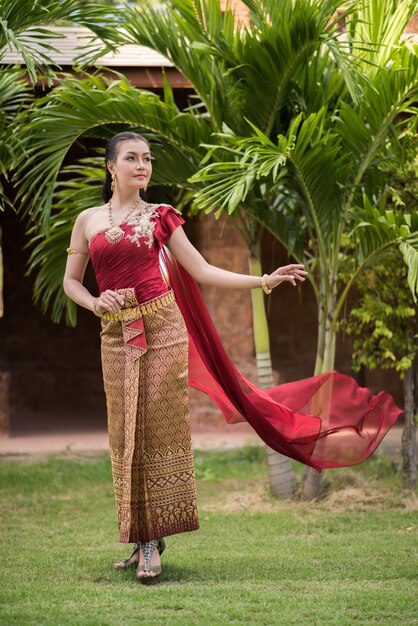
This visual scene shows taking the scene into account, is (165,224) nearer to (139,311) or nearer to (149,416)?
(139,311)

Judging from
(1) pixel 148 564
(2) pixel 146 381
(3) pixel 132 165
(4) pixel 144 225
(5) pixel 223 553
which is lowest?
(5) pixel 223 553

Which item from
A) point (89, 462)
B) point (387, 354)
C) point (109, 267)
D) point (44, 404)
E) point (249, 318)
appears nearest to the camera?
point (109, 267)

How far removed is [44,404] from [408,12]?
6914 mm

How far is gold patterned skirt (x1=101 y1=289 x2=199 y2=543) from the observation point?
4508 mm

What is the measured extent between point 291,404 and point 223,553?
851mm

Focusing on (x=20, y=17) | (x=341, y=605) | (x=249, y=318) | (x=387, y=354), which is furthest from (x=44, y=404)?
(x=341, y=605)

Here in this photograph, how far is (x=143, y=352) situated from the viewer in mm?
4504

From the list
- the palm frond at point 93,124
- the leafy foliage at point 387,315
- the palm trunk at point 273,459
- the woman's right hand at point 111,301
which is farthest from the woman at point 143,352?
the leafy foliage at point 387,315

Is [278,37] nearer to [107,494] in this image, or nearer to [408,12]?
[408,12]

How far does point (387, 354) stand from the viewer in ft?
23.0

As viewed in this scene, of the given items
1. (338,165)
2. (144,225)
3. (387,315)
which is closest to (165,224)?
(144,225)

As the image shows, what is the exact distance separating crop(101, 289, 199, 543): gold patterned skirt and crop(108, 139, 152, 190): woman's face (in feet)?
1.60

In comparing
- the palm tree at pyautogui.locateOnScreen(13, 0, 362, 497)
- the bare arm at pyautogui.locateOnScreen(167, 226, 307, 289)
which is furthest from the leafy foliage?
the bare arm at pyautogui.locateOnScreen(167, 226, 307, 289)

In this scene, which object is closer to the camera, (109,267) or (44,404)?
(109,267)
